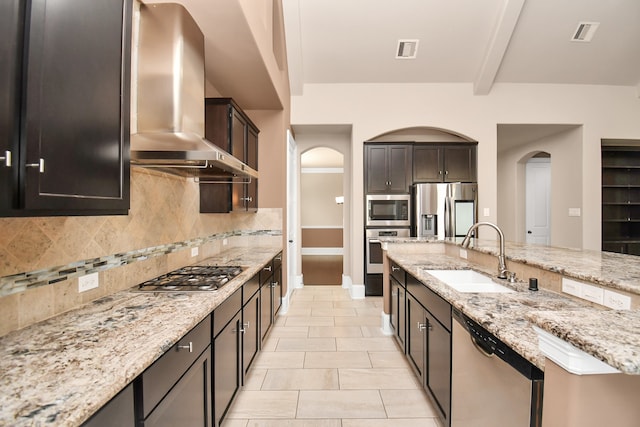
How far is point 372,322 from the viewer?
3.53 metres

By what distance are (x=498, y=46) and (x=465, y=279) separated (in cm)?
338

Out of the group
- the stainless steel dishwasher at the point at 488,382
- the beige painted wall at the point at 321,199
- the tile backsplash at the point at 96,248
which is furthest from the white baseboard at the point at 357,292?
the beige painted wall at the point at 321,199

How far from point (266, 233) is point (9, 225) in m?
2.73

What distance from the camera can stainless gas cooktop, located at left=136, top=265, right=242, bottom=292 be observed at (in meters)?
1.70

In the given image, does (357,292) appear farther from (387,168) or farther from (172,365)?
(172,365)

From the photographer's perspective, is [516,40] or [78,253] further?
[516,40]

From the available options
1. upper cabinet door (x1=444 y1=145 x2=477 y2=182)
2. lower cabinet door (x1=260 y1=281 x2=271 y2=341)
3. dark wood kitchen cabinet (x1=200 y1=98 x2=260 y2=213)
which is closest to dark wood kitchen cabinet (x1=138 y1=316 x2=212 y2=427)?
lower cabinet door (x1=260 y1=281 x2=271 y2=341)

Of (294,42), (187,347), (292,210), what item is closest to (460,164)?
(292,210)

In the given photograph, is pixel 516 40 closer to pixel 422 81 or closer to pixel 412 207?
pixel 422 81

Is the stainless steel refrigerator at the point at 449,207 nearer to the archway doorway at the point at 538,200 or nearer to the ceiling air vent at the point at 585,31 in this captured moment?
the ceiling air vent at the point at 585,31

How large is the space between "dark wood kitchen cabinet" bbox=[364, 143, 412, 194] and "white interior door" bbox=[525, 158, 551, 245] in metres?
3.90

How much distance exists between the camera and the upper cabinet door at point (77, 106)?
80 cm

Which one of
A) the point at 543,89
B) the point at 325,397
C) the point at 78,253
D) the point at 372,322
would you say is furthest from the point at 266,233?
the point at 543,89

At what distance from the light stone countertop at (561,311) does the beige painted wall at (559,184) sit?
381cm
